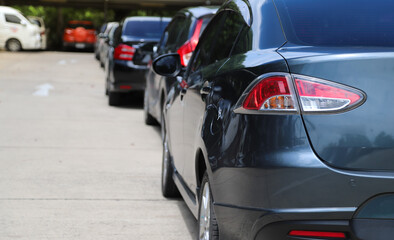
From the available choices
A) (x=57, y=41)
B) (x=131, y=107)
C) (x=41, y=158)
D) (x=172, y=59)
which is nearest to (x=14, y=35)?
(x=57, y=41)

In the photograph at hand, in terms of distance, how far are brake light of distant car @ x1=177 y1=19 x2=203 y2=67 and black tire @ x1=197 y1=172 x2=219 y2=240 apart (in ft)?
15.6

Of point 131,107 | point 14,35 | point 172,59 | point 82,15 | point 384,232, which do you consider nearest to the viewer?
point 384,232

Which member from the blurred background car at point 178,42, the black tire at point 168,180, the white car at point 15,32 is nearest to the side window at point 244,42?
the black tire at point 168,180

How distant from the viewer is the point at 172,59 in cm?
596

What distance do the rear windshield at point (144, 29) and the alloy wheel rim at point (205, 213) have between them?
396 inches

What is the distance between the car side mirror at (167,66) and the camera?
19.4 ft

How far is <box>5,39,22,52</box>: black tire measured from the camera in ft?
116

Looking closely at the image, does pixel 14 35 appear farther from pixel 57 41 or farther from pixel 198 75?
pixel 198 75

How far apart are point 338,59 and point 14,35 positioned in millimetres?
33688

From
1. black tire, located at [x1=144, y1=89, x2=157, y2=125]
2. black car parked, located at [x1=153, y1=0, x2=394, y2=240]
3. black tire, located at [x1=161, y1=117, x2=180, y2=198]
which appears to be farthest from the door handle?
black tire, located at [x1=144, y1=89, x2=157, y2=125]

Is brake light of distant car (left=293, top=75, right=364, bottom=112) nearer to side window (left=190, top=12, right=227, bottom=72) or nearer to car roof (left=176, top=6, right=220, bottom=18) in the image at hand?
side window (left=190, top=12, right=227, bottom=72)

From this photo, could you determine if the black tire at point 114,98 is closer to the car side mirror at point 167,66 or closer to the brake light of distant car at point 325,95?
the car side mirror at point 167,66

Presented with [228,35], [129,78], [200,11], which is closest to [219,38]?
[228,35]

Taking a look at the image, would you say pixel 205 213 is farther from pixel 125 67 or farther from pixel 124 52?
pixel 124 52
